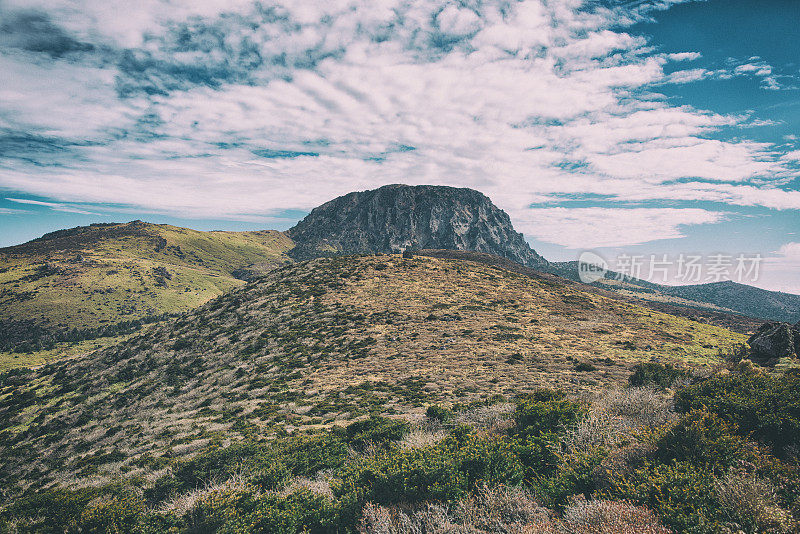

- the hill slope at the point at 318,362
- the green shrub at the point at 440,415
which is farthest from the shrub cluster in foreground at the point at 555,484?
the hill slope at the point at 318,362

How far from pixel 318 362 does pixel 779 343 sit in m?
43.9

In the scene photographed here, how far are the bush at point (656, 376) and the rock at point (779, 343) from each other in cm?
1012

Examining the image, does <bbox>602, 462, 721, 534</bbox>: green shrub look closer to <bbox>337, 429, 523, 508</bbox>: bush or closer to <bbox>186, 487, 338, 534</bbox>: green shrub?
<bbox>337, 429, 523, 508</bbox>: bush

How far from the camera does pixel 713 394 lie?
1145cm

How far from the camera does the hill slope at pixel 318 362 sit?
26.1 metres

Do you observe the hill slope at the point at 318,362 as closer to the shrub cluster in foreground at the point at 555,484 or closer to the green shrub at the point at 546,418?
the green shrub at the point at 546,418

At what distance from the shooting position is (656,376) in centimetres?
2097

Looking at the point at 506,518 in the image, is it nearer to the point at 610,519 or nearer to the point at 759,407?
the point at 610,519

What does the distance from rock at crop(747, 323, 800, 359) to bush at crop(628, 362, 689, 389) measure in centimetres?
1012

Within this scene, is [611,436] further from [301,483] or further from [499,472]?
[301,483]

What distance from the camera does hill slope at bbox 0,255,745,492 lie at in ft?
85.7

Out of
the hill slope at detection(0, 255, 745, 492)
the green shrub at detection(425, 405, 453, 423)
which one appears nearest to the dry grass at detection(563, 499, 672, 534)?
the green shrub at detection(425, 405, 453, 423)

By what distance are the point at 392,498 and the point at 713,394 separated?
12.5 metres

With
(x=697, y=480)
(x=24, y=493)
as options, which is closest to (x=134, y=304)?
(x=24, y=493)
